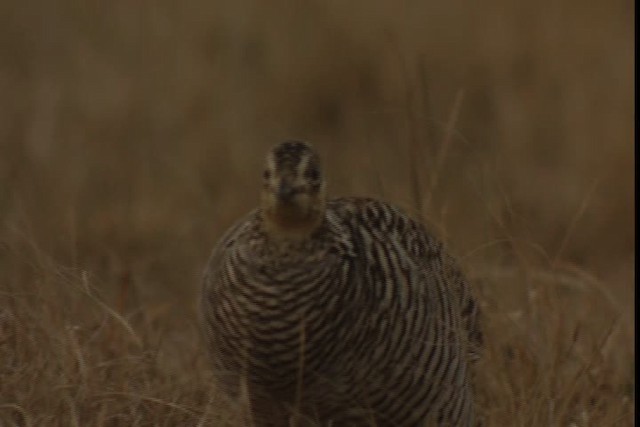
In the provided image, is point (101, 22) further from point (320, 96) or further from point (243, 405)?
point (243, 405)

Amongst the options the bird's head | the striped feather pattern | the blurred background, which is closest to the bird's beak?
the bird's head

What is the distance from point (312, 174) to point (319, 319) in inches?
13.3

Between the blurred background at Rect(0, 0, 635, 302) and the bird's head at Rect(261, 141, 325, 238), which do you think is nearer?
the bird's head at Rect(261, 141, 325, 238)

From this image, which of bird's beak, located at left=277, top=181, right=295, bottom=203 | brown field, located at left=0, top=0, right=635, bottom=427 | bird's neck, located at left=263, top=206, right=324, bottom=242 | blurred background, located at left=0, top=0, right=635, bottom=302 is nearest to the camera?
bird's beak, located at left=277, top=181, right=295, bottom=203

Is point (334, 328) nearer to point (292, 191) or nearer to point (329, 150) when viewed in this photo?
point (292, 191)

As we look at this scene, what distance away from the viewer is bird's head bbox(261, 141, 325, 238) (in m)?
4.48

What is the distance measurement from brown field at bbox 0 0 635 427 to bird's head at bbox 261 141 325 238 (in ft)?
2.08

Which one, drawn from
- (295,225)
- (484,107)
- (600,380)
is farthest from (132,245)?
(295,225)

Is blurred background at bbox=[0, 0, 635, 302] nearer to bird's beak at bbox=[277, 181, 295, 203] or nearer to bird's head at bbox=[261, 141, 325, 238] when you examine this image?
bird's head at bbox=[261, 141, 325, 238]

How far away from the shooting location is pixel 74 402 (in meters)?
4.68

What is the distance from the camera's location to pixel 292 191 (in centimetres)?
448

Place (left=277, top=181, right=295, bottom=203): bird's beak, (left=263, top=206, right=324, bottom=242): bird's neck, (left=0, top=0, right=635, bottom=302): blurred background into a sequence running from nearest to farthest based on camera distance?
1. (left=277, top=181, right=295, bottom=203): bird's beak
2. (left=263, top=206, right=324, bottom=242): bird's neck
3. (left=0, top=0, right=635, bottom=302): blurred background

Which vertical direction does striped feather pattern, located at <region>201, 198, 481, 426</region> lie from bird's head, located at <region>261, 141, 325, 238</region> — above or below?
below

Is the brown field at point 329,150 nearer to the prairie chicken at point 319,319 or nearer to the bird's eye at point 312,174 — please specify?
the prairie chicken at point 319,319
